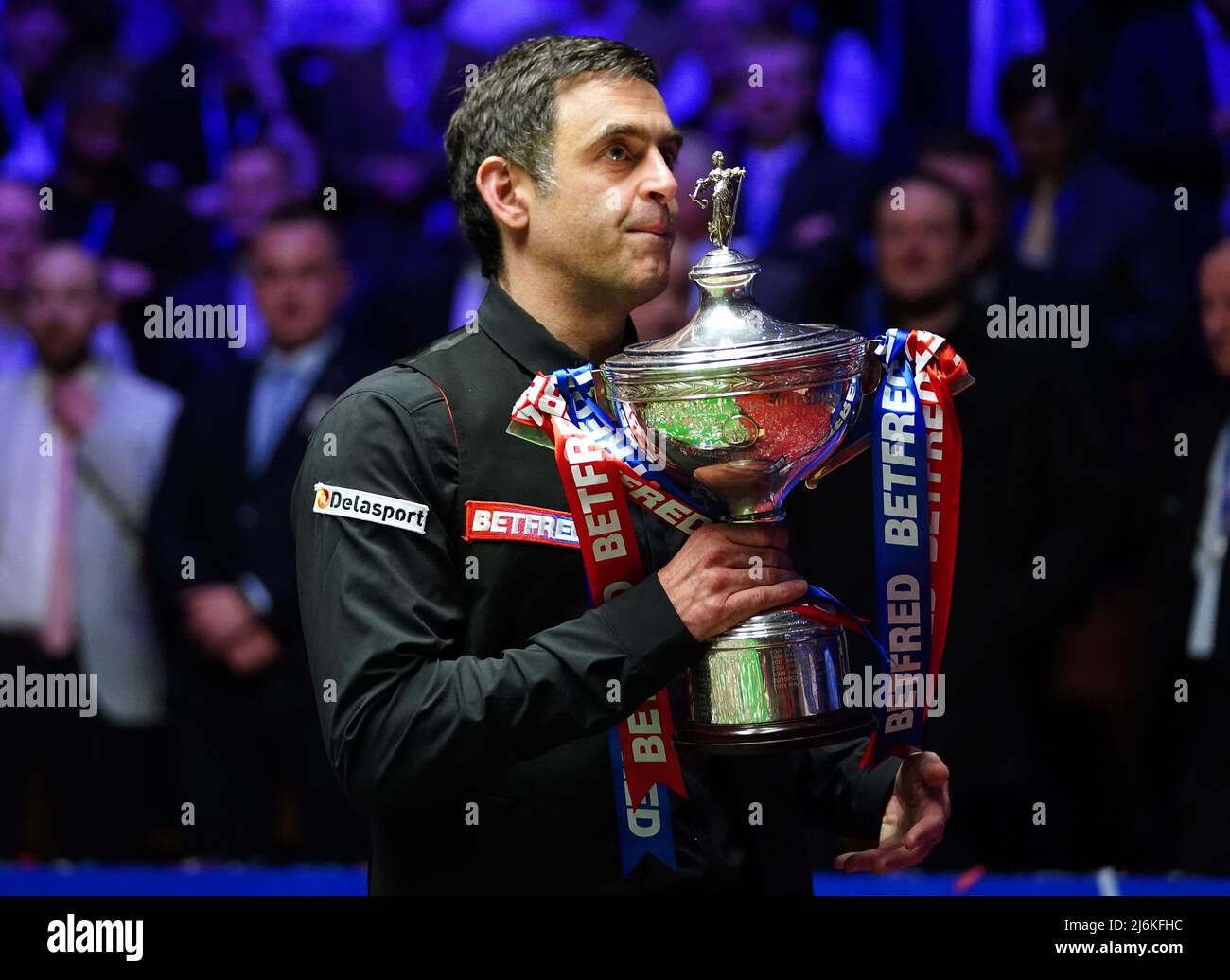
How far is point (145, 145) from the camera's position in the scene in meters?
4.99

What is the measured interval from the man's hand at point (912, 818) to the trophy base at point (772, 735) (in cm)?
17


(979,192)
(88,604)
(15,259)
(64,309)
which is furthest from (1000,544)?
(15,259)

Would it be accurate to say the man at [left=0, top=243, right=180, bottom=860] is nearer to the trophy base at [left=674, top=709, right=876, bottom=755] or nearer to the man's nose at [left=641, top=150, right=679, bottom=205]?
the man's nose at [left=641, top=150, right=679, bottom=205]

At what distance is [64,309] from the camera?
4871 mm

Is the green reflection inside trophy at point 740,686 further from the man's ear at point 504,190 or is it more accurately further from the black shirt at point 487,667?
the man's ear at point 504,190

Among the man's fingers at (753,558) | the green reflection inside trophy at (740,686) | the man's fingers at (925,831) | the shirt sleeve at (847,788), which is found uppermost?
the man's fingers at (753,558)

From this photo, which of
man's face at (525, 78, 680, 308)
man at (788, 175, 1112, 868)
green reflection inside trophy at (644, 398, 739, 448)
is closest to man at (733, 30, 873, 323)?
man at (788, 175, 1112, 868)

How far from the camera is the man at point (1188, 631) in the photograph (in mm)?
4020

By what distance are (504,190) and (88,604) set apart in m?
2.87

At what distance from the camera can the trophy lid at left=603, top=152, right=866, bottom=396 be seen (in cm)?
197

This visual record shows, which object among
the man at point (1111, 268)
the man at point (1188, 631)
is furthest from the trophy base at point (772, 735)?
the man at point (1111, 268)

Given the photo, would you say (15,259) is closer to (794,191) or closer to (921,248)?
(794,191)
